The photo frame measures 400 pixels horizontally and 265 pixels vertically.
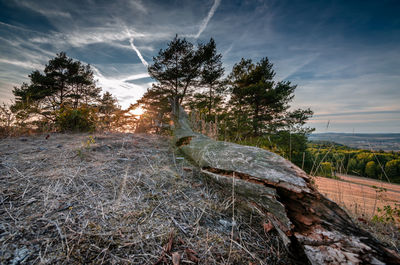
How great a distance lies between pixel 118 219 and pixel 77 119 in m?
4.60

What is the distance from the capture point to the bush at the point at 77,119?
4047 mm

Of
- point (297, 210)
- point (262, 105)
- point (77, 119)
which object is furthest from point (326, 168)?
point (262, 105)

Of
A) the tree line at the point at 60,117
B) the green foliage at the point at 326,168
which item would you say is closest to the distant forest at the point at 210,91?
the tree line at the point at 60,117

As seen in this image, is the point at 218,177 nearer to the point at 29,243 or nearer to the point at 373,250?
the point at 373,250

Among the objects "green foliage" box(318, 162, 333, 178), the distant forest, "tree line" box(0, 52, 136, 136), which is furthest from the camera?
the distant forest

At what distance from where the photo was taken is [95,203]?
117cm

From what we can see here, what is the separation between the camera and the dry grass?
794 millimetres

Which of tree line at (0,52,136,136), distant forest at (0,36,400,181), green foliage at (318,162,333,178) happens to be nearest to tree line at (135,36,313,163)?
distant forest at (0,36,400,181)

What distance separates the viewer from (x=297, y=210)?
105 cm

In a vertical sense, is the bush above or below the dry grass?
above

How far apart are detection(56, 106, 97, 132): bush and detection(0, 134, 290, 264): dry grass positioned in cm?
274

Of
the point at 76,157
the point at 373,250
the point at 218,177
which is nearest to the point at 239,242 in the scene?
the point at 218,177

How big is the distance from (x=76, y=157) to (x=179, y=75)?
10.8 m

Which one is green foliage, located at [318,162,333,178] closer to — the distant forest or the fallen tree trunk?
the fallen tree trunk
